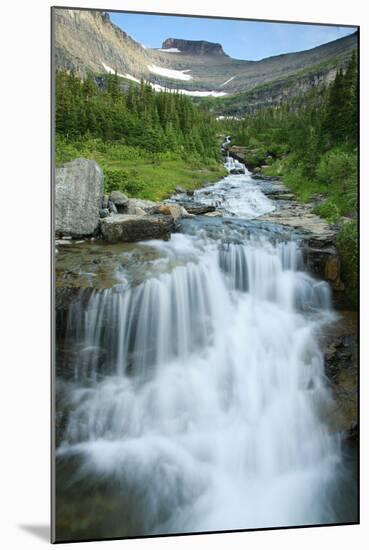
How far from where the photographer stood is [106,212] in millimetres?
3895

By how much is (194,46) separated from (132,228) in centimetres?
111

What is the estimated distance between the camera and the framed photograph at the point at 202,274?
145 inches

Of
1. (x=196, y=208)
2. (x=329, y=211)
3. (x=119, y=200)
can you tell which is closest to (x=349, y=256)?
(x=329, y=211)

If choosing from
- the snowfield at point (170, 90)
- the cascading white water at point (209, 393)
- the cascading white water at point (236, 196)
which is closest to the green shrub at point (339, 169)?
the cascading white water at point (236, 196)

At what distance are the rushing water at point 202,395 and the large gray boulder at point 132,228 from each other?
77 mm

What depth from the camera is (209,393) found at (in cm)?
380

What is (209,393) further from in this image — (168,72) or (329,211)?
(168,72)

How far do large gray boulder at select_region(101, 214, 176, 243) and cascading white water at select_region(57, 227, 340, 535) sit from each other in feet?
0.22

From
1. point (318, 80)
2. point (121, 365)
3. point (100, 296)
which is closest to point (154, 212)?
point (100, 296)

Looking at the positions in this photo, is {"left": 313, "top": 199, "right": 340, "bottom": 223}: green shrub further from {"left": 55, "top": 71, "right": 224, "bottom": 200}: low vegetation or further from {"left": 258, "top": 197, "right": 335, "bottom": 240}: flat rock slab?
{"left": 55, "top": 71, "right": 224, "bottom": 200}: low vegetation

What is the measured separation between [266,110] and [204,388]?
5.53 ft

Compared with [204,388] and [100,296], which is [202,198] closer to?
[100,296]

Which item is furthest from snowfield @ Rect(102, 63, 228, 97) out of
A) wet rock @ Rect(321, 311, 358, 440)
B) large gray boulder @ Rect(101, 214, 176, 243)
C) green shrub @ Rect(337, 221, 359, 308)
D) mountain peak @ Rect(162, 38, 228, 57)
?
wet rock @ Rect(321, 311, 358, 440)

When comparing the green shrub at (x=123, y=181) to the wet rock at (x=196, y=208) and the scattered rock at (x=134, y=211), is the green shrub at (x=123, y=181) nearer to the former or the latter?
the scattered rock at (x=134, y=211)
